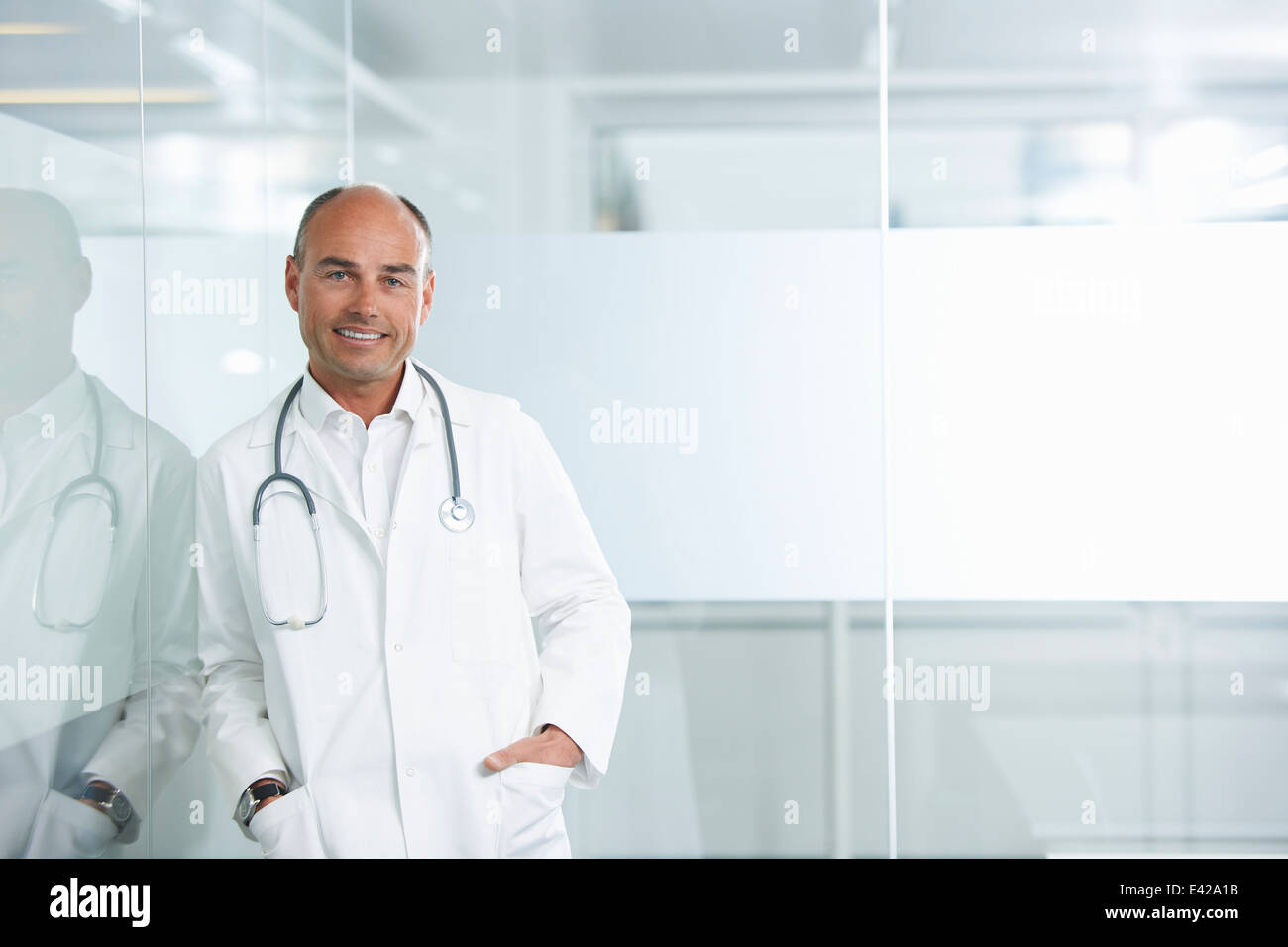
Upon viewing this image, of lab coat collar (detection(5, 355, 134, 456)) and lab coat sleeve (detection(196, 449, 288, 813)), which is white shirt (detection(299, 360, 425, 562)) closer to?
lab coat sleeve (detection(196, 449, 288, 813))

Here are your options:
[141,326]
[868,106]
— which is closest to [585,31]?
[868,106]

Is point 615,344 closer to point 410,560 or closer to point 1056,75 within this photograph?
point 410,560

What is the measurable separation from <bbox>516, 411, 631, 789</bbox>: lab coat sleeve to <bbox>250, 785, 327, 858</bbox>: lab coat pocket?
361 mm

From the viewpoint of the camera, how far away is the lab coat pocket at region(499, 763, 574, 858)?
55.0 inches

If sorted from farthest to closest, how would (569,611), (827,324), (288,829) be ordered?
(827,324) < (569,611) < (288,829)

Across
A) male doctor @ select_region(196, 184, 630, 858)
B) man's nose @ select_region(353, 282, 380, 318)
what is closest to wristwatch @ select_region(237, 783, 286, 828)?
male doctor @ select_region(196, 184, 630, 858)

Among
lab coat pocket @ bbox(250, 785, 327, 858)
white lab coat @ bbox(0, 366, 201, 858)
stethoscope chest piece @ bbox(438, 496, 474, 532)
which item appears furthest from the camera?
white lab coat @ bbox(0, 366, 201, 858)

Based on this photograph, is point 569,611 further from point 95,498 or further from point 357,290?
point 95,498

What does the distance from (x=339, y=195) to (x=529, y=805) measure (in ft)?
3.51

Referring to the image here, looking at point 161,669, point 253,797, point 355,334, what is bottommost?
point 253,797

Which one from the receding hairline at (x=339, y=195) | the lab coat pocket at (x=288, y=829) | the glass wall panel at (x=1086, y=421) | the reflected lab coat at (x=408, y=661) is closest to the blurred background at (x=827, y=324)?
the glass wall panel at (x=1086, y=421)

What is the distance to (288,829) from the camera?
134cm

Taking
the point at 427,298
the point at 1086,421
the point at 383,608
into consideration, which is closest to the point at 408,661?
the point at 383,608

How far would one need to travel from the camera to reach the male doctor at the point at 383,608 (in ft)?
4.53
